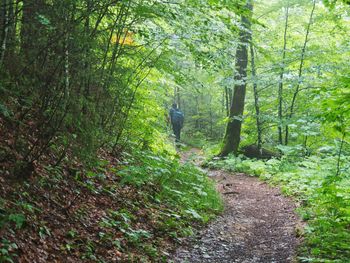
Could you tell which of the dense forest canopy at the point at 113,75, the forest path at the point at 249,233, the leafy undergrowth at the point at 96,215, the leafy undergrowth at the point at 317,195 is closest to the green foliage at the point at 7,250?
the leafy undergrowth at the point at 96,215

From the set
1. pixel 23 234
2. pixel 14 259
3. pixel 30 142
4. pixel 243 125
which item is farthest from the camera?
pixel 243 125

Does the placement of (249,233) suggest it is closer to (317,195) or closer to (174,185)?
(317,195)

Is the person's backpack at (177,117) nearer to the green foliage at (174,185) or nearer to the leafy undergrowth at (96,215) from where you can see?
the green foliage at (174,185)

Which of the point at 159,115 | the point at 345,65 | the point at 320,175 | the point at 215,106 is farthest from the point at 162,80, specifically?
the point at 215,106

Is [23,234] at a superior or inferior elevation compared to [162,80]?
inferior

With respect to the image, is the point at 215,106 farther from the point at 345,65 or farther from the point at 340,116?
the point at 340,116

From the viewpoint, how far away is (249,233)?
275 inches

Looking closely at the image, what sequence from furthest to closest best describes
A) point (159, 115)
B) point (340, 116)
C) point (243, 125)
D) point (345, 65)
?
point (243, 125) < point (345, 65) < point (159, 115) < point (340, 116)

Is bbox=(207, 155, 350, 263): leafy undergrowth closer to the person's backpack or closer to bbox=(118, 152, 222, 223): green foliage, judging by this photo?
bbox=(118, 152, 222, 223): green foliage

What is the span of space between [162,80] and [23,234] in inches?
285

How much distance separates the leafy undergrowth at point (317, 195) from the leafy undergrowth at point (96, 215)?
6.65 feet

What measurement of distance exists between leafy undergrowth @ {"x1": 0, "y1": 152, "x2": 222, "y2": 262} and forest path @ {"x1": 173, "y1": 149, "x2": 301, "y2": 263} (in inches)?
12.9

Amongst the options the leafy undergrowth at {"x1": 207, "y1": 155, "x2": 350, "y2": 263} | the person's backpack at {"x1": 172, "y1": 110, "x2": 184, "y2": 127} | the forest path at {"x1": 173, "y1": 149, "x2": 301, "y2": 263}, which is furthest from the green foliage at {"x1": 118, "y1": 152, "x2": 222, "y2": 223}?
the person's backpack at {"x1": 172, "y1": 110, "x2": 184, "y2": 127}

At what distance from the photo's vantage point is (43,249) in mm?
3996
